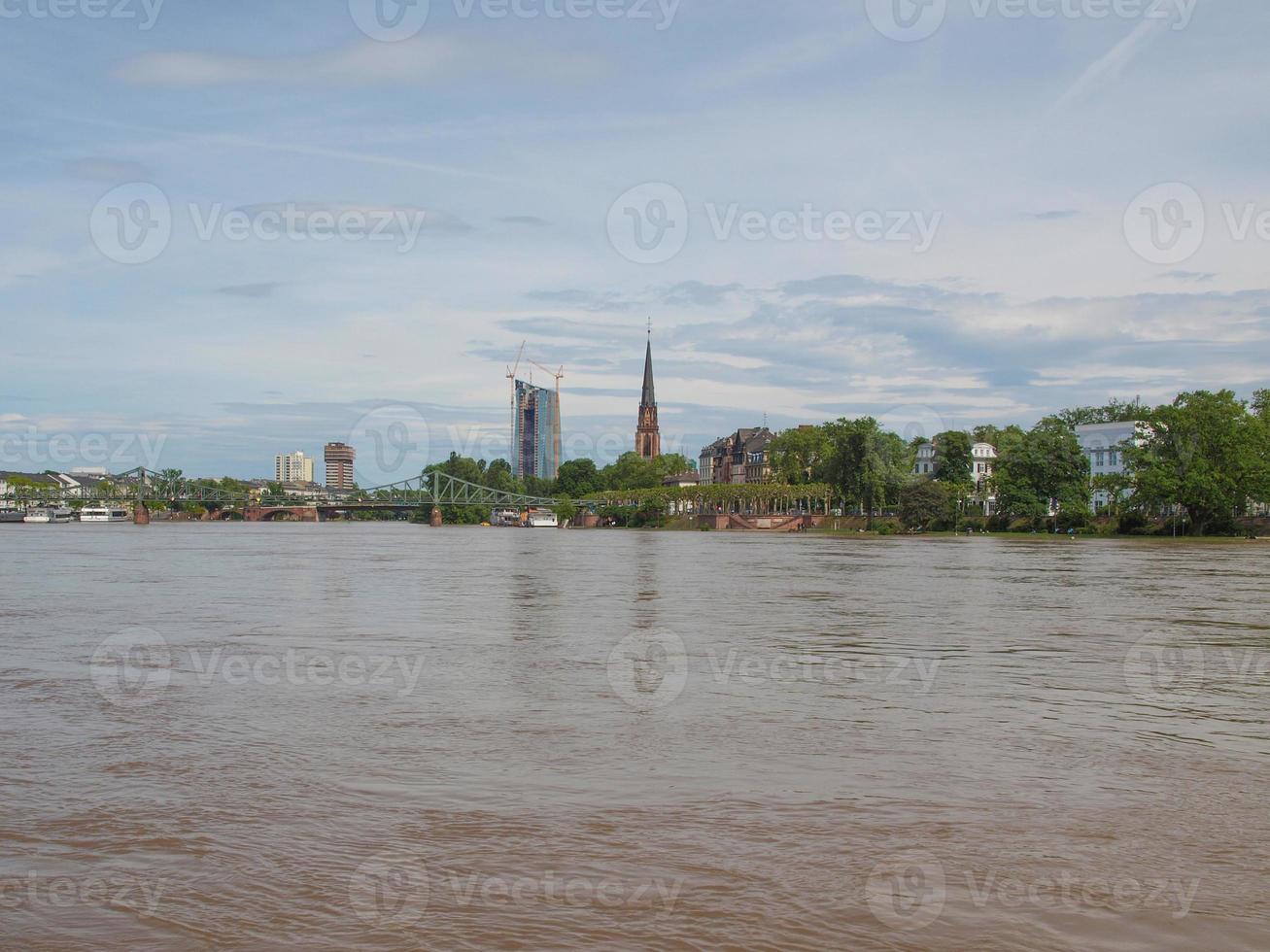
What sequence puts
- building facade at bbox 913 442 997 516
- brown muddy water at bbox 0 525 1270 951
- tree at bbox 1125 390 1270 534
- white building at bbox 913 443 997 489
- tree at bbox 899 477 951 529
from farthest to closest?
1. white building at bbox 913 443 997 489
2. building facade at bbox 913 442 997 516
3. tree at bbox 899 477 951 529
4. tree at bbox 1125 390 1270 534
5. brown muddy water at bbox 0 525 1270 951

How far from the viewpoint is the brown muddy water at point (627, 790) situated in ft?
20.8

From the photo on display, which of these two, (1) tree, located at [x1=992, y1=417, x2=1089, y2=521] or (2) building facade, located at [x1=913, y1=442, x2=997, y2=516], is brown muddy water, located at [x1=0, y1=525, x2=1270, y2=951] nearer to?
(1) tree, located at [x1=992, y1=417, x2=1089, y2=521]

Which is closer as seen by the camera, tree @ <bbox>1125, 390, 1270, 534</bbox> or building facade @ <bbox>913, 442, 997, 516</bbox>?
tree @ <bbox>1125, 390, 1270, 534</bbox>

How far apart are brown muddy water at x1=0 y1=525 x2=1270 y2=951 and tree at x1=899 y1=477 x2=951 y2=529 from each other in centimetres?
10208

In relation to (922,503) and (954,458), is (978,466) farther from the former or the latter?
(922,503)

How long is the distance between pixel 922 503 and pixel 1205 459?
32.9 meters

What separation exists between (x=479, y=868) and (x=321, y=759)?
11.3 feet

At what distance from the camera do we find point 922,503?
12131cm

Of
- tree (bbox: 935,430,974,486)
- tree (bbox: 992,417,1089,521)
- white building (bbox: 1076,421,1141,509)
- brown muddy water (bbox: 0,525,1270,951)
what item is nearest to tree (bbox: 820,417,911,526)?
tree (bbox: 992,417,1089,521)

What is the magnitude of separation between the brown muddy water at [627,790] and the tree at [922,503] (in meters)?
102

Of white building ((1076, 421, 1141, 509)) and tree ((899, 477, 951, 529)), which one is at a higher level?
white building ((1076, 421, 1141, 509))

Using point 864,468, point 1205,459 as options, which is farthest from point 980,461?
point 1205,459

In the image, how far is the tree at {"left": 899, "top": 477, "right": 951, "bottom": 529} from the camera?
121 meters

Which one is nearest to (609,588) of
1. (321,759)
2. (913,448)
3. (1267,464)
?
(321,759)
